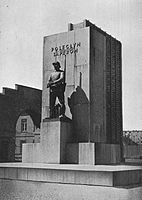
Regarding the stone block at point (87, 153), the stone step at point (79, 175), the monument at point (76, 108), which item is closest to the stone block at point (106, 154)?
the monument at point (76, 108)

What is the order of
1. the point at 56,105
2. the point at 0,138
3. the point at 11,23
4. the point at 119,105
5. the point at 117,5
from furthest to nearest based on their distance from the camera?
the point at 0,138, the point at 119,105, the point at 56,105, the point at 11,23, the point at 117,5

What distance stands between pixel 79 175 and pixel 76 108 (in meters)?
4.08

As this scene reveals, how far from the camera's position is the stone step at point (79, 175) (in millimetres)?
7330

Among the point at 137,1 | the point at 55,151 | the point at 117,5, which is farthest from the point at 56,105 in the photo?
the point at 137,1

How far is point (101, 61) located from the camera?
484 inches

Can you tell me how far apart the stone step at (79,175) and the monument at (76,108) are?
1.3 inches

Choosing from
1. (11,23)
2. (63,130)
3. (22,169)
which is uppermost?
(11,23)

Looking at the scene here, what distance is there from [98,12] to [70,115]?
3627mm

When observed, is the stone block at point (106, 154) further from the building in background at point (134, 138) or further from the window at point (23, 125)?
the window at point (23, 125)

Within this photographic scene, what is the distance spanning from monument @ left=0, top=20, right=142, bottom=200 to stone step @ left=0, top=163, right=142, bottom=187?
0.11ft

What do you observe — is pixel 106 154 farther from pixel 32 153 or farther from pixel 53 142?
pixel 32 153

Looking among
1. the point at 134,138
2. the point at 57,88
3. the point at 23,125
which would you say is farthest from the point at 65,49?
the point at 23,125

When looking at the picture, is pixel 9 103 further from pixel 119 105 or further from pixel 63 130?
pixel 63 130

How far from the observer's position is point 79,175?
7.79m
